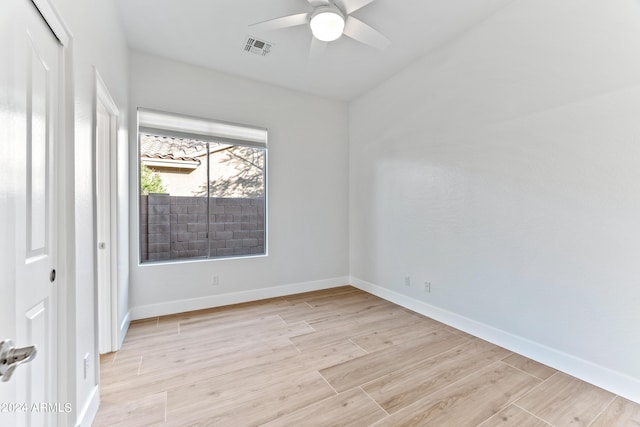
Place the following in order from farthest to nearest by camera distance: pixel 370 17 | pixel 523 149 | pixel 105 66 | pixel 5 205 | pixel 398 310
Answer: pixel 398 310 → pixel 370 17 → pixel 523 149 → pixel 105 66 → pixel 5 205

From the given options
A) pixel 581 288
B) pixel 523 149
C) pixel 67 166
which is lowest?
pixel 581 288

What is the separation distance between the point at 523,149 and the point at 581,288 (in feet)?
3.89

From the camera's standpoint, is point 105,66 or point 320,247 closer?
point 105,66

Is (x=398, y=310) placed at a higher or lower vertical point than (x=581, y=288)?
lower

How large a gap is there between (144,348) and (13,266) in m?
1.93

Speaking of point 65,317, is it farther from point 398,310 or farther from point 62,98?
point 398,310

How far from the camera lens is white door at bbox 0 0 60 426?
877 millimetres

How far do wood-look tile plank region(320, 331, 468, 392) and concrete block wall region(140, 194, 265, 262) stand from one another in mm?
2125

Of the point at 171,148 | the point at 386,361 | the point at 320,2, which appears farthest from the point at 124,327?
the point at 320,2

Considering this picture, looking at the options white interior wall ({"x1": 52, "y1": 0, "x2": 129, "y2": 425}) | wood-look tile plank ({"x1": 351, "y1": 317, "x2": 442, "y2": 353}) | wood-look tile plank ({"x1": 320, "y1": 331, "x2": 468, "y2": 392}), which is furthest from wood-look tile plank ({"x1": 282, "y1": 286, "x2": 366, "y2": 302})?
white interior wall ({"x1": 52, "y1": 0, "x2": 129, "y2": 425})

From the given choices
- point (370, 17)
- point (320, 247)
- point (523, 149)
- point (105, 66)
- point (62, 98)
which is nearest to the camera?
point (62, 98)

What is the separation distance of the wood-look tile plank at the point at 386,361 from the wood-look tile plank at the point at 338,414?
0.13 m

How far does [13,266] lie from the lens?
920mm

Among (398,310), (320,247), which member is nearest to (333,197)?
(320,247)
